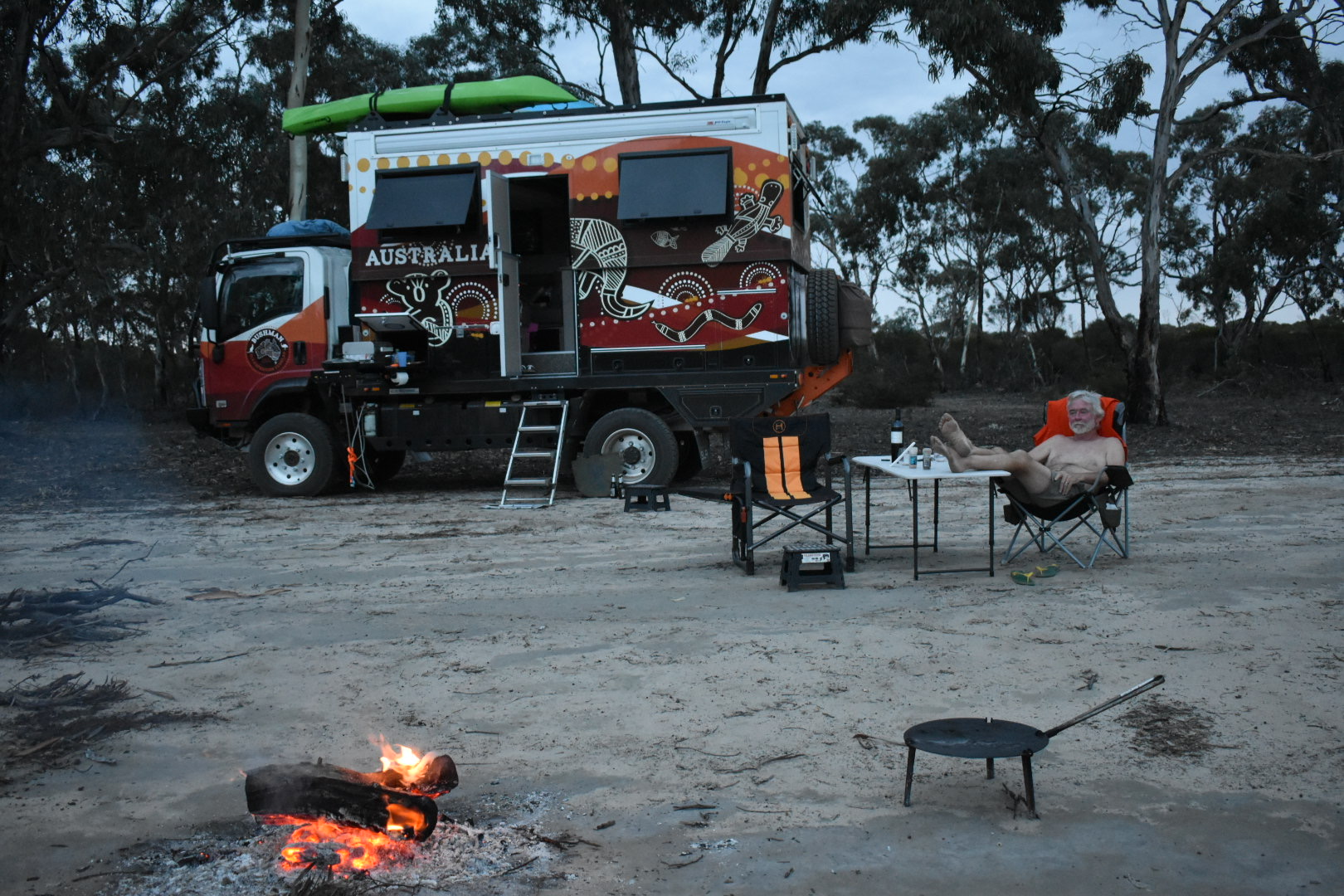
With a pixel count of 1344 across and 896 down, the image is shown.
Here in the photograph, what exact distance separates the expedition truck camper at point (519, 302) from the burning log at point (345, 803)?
6877mm

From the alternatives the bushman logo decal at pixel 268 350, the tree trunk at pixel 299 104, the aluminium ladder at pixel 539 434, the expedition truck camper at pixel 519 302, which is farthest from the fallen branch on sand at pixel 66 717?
the tree trunk at pixel 299 104

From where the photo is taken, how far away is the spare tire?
10273 mm

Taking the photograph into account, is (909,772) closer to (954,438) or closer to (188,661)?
(188,661)

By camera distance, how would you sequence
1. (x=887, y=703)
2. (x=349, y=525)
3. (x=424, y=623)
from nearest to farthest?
(x=887, y=703) < (x=424, y=623) < (x=349, y=525)

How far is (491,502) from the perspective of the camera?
10.2 metres

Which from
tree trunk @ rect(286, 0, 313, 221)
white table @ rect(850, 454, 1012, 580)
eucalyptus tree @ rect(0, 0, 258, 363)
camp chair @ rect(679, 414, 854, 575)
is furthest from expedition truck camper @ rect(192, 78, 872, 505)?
eucalyptus tree @ rect(0, 0, 258, 363)

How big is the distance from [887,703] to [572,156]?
7223 millimetres

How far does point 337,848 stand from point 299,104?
53.6 feet

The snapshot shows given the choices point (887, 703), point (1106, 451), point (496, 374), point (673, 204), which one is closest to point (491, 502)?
point (496, 374)

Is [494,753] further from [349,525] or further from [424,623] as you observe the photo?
[349,525]

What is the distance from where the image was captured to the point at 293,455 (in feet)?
35.9

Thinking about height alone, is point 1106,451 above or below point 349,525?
above

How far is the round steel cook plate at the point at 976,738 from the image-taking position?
3.01 meters

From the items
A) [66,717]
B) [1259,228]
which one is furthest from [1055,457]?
[1259,228]
